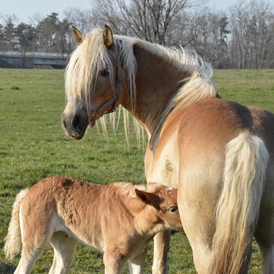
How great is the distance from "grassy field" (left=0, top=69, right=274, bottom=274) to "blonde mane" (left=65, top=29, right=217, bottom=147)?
168cm

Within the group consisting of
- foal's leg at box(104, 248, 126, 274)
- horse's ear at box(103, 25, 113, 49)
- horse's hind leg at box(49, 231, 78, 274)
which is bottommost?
horse's hind leg at box(49, 231, 78, 274)

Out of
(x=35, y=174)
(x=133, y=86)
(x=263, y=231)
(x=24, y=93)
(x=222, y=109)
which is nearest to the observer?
(x=263, y=231)

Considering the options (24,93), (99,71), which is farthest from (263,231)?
(24,93)

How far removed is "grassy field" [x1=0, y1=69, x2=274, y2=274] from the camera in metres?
4.94

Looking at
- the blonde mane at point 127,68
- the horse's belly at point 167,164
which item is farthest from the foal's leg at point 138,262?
the blonde mane at point 127,68

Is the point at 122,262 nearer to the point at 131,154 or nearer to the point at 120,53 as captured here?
the point at 120,53

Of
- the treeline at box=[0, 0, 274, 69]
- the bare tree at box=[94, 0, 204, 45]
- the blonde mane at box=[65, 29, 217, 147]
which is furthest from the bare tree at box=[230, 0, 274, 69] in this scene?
the blonde mane at box=[65, 29, 217, 147]

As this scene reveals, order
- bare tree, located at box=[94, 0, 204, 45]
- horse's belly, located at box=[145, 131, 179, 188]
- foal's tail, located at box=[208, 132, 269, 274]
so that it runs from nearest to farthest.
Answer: foal's tail, located at box=[208, 132, 269, 274]
horse's belly, located at box=[145, 131, 179, 188]
bare tree, located at box=[94, 0, 204, 45]

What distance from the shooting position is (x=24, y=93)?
2028 cm

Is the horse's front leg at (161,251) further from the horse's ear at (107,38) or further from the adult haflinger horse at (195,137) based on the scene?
the horse's ear at (107,38)

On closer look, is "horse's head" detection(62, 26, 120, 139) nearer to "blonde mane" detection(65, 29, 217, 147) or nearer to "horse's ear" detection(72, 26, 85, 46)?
"blonde mane" detection(65, 29, 217, 147)

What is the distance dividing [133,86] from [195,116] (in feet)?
3.20

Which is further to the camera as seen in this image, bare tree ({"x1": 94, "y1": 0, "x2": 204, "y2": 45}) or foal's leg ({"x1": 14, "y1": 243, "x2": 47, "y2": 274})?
bare tree ({"x1": 94, "y1": 0, "x2": 204, "y2": 45})

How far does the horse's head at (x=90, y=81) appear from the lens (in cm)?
Result: 356
